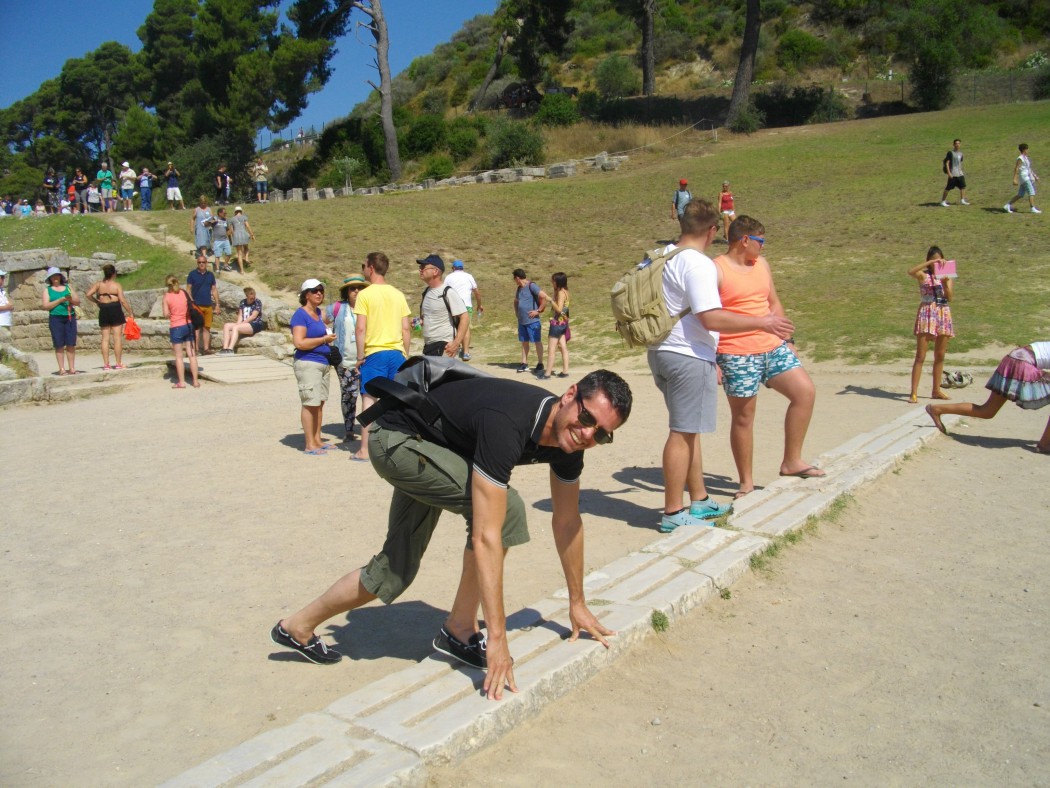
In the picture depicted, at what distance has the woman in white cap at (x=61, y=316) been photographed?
42.8 ft

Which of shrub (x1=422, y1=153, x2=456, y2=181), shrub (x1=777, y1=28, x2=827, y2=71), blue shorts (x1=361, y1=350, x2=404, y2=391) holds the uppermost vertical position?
shrub (x1=777, y1=28, x2=827, y2=71)

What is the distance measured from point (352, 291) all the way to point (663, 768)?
21.0 feet

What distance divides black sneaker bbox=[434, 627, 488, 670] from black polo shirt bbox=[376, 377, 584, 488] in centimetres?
81

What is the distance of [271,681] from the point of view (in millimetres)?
4000

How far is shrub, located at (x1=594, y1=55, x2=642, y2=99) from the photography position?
50781mm

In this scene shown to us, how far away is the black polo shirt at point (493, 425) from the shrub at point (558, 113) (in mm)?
38593

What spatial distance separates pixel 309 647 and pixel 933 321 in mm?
8278

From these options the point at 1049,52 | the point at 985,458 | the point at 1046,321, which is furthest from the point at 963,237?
the point at 1049,52

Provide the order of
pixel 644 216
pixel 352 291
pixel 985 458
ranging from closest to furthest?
1. pixel 985 458
2. pixel 352 291
3. pixel 644 216

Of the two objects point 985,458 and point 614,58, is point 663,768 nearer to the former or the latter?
point 985,458

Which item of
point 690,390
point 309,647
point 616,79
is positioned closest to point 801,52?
point 616,79

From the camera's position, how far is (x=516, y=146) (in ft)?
117

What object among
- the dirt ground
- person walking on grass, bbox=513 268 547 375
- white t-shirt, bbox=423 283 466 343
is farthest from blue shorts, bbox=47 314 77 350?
white t-shirt, bbox=423 283 466 343

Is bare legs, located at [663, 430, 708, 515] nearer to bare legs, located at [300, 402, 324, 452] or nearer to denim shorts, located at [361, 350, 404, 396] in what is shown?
denim shorts, located at [361, 350, 404, 396]
